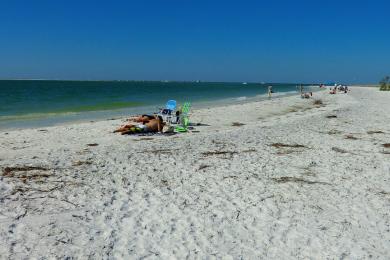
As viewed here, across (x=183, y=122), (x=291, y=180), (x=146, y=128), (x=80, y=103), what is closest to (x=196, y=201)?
(x=291, y=180)

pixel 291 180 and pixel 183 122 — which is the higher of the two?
pixel 183 122

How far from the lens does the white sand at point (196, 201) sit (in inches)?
190

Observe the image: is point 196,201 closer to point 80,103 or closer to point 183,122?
point 183,122

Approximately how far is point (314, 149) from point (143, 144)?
15.2ft

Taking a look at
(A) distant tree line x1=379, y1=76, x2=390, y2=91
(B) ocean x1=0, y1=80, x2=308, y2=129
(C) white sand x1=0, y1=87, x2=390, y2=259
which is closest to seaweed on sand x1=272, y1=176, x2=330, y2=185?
(C) white sand x1=0, y1=87, x2=390, y2=259

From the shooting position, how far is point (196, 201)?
20.9 ft

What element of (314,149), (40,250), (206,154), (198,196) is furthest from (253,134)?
(40,250)

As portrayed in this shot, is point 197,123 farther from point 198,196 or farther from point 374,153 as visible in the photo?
point 198,196

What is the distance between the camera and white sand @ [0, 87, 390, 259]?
15.8ft

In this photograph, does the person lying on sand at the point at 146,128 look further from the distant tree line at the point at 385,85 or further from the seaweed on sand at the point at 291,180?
the distant tree line at the point at 385,85

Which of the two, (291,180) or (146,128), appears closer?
(291,180)

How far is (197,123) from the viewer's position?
55.2ft

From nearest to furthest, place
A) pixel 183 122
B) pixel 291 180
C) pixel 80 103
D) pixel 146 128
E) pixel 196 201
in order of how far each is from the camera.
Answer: pixel 196 201
pixel 291 180
pixel 146 128
pixel 183 122
pixel 80 103

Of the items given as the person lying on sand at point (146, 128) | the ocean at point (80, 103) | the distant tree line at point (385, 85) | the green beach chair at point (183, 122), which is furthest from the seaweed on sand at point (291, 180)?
the distant tree line at point (385, 85)
